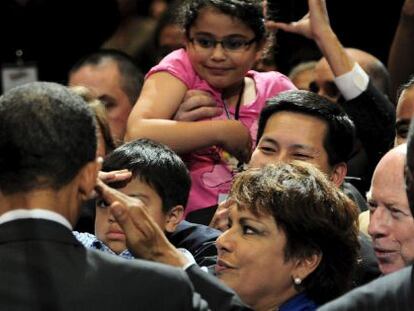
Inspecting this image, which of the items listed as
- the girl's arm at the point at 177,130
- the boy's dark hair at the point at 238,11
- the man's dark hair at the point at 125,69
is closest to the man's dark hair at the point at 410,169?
the girl's arm at the point at 177,130

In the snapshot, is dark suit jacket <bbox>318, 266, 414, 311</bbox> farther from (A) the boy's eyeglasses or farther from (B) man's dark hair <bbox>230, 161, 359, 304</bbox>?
(A) the boy's eyeglasses

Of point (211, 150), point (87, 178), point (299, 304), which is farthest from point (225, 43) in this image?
point (87, 178)

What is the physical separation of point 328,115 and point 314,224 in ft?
2.28

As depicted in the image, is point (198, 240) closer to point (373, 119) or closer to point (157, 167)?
point (157, 167)

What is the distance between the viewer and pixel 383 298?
202cm

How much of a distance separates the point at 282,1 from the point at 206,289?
2163mm

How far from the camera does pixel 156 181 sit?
3.12m

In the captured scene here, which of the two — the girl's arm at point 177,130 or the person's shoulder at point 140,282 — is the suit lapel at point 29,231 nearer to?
the person's shoulder at point 140,282

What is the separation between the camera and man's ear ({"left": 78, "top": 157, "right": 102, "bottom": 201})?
7.45 feet

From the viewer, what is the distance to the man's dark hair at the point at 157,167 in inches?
123

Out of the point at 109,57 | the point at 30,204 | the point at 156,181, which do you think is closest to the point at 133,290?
the point at 30,204

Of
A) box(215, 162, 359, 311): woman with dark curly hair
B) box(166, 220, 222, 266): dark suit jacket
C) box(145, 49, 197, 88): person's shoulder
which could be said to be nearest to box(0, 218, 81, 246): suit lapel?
box(215, 162, 359, 311): woman with dark curly hair

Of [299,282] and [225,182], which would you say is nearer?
[299,282]

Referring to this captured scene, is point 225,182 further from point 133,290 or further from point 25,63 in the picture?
point 25,63
